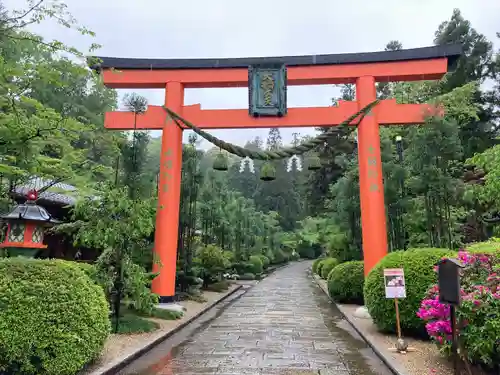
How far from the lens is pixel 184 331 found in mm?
8742

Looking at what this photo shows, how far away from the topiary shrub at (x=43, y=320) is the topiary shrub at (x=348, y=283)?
358 inches

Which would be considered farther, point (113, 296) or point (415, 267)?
point (113, 296)

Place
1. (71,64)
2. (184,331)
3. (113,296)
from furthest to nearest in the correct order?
(184,331), (113,296), (71,64)

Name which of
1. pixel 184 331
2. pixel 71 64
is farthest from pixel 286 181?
pixel 71 64

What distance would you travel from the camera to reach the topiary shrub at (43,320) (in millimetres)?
4418

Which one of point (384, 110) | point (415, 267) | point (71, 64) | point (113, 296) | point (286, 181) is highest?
point (286, 181)

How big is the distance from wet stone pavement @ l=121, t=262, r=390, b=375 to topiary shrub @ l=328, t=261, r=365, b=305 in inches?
50.6

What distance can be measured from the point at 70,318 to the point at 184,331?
436cm

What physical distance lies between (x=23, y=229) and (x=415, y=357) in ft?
20.6

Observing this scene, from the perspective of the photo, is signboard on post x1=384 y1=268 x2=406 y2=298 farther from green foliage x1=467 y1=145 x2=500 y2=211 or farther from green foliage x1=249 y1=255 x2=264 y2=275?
green foliage x1=249 y1=255 x2=264 y2=275

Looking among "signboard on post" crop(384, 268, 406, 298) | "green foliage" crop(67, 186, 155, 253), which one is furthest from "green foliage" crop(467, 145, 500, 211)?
"green foliage" crop(67, 186, 155, 253)

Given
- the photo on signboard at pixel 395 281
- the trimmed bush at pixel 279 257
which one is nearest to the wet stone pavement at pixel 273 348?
the photo on signboard at pixel 395 281

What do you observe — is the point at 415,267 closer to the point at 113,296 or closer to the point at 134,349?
the point at 134,349

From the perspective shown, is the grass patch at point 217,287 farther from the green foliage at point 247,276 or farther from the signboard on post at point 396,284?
the signboard on post at point 396,284
